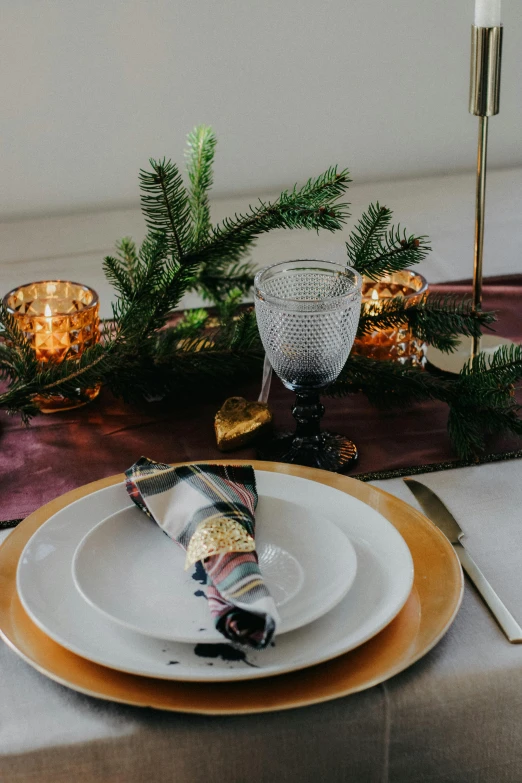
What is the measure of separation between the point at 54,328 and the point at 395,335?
0.29m

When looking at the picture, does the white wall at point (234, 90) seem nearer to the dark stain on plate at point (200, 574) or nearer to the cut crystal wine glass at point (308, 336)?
the cut crystal wine glass at point (308, 336)

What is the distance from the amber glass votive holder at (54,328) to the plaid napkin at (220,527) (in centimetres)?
24

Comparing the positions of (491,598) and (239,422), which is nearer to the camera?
(491,598)

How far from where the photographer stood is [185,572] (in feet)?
1.55

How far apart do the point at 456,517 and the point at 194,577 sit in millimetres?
196

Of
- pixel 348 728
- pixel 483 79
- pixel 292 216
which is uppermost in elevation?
pixel 483 79

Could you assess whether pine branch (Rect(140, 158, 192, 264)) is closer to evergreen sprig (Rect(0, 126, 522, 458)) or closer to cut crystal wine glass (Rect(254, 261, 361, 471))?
evergreen sprig (Rect(0, 126, 522, 458))

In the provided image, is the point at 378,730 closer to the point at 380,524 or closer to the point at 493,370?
the point at 380,524

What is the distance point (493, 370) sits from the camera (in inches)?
27.7

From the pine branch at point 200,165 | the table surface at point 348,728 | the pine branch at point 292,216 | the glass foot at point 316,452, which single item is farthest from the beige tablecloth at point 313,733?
the pine branch at point 200,165

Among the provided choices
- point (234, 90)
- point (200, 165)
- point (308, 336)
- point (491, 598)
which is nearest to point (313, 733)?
point (491, 598)

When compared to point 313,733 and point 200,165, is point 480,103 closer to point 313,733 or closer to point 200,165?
point 200,165

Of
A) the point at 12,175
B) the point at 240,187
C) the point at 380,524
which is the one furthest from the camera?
the point at 240,187

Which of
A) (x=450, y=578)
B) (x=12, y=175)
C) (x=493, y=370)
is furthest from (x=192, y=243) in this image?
(x=12, y=175)
